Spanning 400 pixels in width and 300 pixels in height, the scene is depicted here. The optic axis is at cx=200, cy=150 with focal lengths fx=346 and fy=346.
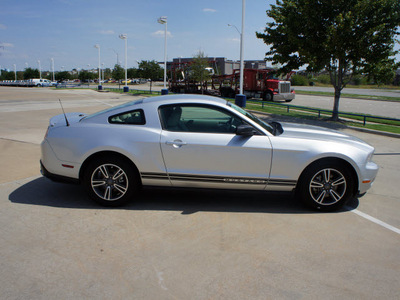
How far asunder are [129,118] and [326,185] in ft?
9.31

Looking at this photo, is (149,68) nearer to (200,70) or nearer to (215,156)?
(200,70)

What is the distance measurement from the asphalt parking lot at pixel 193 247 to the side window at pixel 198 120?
3.34ft

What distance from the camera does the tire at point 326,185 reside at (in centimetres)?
461

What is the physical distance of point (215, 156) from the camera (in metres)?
4.57

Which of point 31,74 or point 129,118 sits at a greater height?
point 31,74

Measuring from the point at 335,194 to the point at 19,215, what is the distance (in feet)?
13.7

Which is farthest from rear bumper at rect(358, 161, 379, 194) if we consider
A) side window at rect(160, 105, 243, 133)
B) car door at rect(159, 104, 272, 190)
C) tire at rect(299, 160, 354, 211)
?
side window at rect(160, 105, 243, 133)

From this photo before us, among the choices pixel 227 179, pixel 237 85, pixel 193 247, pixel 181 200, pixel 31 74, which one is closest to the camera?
pixel 193 247

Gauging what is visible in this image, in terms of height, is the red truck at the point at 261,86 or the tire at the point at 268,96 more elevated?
the red truck at the point at 261,86

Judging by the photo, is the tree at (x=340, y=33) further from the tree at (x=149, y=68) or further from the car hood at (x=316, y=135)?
the tree at (x=149, y=68)

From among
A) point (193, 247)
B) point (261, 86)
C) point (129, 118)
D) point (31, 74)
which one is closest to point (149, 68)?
point (261, 86)

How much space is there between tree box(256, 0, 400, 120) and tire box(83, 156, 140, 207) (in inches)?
478

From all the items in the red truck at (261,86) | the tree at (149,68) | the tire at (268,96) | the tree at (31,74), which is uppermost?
the tree at (31,74)

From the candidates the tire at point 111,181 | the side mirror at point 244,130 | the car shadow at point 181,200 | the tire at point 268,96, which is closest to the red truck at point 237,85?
the tire at point 268,96
